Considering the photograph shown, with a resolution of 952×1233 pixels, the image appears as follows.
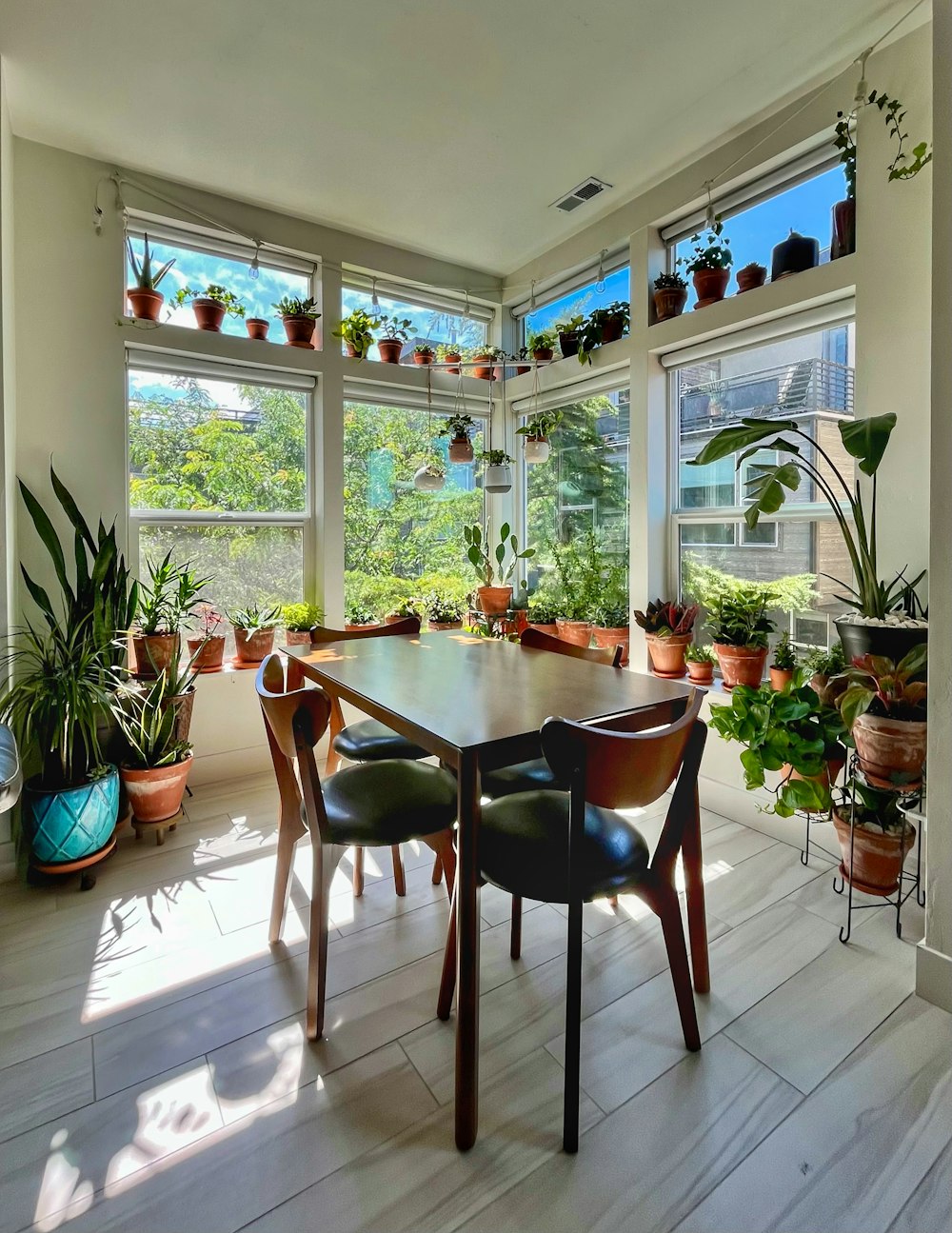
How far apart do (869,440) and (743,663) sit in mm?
1132

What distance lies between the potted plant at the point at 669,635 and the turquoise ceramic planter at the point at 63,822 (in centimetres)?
248

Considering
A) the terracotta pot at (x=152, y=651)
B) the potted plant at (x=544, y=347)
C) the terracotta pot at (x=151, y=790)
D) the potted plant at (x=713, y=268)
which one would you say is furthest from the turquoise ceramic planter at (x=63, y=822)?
the potted plant at (x=713, y=268)

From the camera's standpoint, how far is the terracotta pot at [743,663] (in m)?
2.74

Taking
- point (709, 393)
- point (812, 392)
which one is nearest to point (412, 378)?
point (709, 393)

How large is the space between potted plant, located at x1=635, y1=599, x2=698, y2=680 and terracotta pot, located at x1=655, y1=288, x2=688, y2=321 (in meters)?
1.44

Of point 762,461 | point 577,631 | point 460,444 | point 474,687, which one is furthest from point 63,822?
point 762,461

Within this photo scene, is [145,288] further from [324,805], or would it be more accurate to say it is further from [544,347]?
[324,805]

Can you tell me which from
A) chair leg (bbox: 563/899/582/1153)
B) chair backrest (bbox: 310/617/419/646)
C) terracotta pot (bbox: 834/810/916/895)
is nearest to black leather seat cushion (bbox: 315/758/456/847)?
chair leg (bbox: 563/899/582/1153)

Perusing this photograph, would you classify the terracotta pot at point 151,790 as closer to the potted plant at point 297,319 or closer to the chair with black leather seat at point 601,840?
the chair with black leather seat at point 601,840

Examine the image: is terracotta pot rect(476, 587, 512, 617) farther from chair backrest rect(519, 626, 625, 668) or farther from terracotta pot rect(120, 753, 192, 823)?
terracotta pot rect(120, 753, 192, 823)

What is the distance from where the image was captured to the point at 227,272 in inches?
130

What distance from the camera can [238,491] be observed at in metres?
3.37

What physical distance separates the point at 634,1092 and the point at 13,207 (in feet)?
12.7

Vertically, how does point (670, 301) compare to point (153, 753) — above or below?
above
